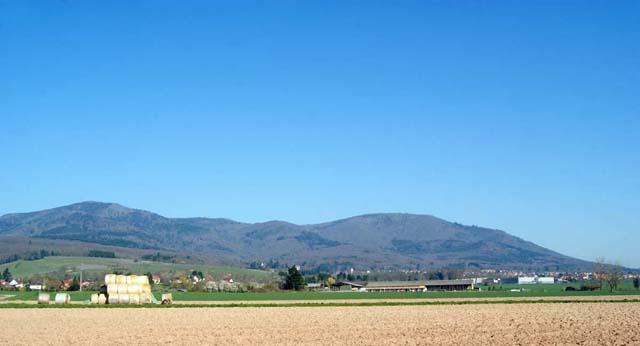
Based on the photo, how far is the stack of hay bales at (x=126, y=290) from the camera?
7556 cm

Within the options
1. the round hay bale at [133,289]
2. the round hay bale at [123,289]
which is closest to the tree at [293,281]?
the round hay bale at [133,289]

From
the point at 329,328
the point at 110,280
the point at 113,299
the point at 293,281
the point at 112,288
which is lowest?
the point at 329,328

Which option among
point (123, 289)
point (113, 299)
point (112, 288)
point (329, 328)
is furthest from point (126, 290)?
point (329, 328)

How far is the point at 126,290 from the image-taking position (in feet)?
250

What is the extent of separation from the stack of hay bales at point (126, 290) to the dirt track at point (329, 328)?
1724cm

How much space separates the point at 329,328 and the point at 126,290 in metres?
37.8

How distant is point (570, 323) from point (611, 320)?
3804mm

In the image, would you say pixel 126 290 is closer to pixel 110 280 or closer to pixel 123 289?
pixel 123 289

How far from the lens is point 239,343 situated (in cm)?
3491

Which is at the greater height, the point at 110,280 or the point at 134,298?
the point at 110,280

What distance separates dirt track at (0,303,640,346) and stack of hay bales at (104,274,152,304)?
1724 centimetres

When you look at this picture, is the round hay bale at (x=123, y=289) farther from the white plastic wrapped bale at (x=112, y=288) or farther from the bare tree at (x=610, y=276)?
the bare tree at (x=610, y=276)

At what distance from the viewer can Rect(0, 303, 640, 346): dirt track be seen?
→ 35.8 m

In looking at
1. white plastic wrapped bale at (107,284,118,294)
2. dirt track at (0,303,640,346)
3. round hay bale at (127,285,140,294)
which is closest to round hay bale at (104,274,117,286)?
white plastic wrapped bale at (107,284,118,294)
